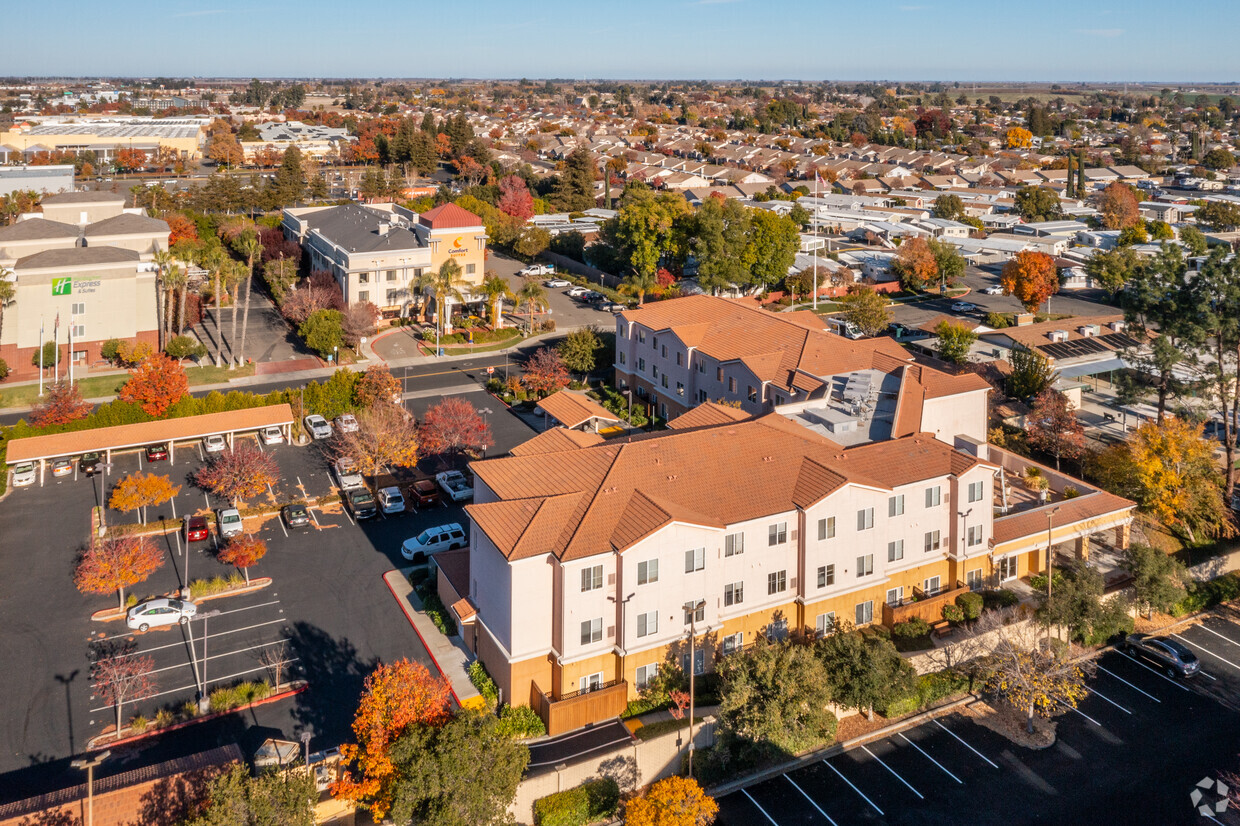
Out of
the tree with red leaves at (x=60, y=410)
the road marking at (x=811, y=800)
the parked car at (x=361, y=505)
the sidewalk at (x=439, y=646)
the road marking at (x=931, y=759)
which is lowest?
the road marking at (x=811, y=800)

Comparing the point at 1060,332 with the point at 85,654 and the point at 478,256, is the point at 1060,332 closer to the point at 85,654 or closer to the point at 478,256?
the point at 478,256

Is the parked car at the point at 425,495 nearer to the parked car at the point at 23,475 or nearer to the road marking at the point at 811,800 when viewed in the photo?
the parked car at the point at 23,475

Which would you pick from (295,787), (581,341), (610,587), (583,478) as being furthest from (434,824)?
(581,341)

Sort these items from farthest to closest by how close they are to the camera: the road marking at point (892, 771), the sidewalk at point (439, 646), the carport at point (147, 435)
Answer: the carport at point (147, 435)
the sidewalk at point (439, 646)
the road marking at point (892, 771)

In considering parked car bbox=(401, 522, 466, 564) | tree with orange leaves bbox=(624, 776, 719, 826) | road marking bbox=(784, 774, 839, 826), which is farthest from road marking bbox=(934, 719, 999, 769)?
parked car bbox=(401, 522, 466, 564)

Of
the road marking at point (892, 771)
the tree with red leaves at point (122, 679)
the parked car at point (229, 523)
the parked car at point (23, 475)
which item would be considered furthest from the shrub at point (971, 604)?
the parked car at point (23, 475)

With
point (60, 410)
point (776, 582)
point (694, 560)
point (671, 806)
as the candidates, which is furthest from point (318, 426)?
point (671, 806)

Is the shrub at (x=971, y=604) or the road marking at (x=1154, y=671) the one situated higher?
the shrub at (x=971, y=604)
